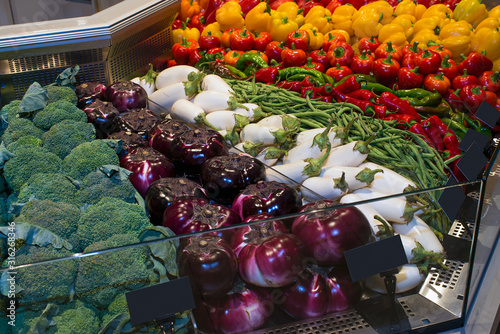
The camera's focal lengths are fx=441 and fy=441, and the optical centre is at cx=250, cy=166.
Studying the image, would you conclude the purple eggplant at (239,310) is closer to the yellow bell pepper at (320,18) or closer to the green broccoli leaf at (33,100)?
the green broccoli leaf at (33,100)

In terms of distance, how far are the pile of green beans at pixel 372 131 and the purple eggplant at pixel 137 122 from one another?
58 cm

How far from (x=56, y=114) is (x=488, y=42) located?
3.26 metres

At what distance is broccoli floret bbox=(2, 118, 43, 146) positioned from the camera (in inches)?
85.7

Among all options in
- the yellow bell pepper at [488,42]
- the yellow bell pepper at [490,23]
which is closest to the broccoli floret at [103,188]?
the yellow bell pepper at [488,42]

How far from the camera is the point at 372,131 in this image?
2398 millimetres

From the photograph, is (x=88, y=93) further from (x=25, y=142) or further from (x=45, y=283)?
(x=45, y=283)

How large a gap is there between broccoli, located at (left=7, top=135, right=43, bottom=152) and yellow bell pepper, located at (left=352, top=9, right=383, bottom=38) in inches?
117

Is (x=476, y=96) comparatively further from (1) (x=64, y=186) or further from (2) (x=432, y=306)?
(1) (x=64, y=186)

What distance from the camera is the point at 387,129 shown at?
243 centimetres

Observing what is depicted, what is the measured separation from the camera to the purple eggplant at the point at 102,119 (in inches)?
96.0

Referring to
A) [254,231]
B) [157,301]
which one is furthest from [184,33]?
[157,301]

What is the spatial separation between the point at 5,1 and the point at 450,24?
22.0 feet

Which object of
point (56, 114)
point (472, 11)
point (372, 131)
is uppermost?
point (472, 11)

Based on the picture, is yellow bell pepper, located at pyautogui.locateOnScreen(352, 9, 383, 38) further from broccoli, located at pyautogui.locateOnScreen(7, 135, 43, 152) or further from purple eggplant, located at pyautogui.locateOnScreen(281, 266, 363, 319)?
purple eggplant, located at pyautogui.locateOnScreen(281, 266, 363, 319)
